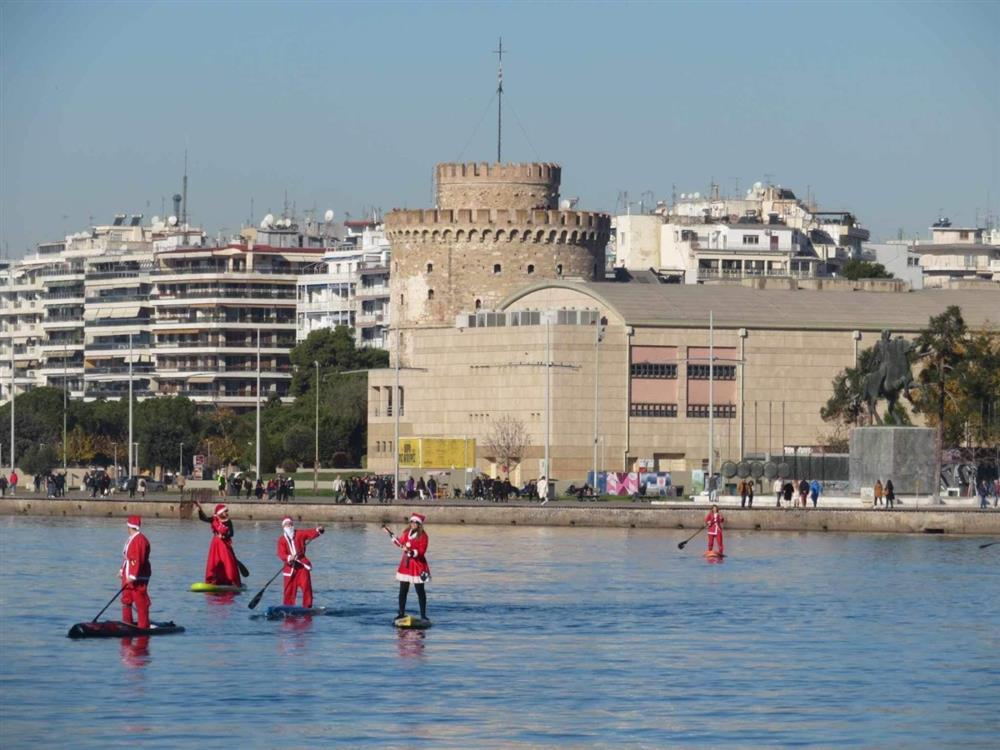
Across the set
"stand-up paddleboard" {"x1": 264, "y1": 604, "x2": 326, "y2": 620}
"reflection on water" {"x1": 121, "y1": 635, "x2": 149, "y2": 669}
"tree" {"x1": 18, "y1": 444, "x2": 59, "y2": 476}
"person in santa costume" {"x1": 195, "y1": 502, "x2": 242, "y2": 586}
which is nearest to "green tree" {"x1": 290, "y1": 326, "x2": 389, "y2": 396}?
"tree" {"x1": 18, "y1": 444, "x2": 59, "y2": 476}

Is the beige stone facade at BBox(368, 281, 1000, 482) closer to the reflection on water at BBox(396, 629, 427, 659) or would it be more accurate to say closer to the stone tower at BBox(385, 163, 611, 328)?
the stone tower at BBox(385, 163, 611, 328)

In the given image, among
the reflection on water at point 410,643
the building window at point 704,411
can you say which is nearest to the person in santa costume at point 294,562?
the reflection on water at point 410,643

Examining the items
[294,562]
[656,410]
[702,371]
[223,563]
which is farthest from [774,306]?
[294,562]

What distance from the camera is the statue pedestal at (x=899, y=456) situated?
270 ft

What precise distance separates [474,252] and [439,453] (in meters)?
18.9

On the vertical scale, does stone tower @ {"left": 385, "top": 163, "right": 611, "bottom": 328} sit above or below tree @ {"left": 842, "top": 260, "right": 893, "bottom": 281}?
below

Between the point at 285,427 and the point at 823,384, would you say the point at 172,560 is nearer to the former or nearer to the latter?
the point at 823,384

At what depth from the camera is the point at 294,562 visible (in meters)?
44.3

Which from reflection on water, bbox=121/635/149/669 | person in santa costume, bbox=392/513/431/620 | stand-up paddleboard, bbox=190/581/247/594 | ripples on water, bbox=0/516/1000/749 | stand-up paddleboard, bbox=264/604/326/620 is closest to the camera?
ripples on water, bbox=0/516/1000/749

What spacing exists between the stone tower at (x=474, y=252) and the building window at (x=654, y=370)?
15.8 metres

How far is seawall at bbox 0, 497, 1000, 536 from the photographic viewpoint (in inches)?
3157

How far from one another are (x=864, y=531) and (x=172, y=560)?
24.4 metres

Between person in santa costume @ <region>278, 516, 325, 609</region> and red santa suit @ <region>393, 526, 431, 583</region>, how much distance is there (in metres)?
2.06

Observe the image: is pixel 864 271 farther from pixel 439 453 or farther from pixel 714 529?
pixel 714 529
